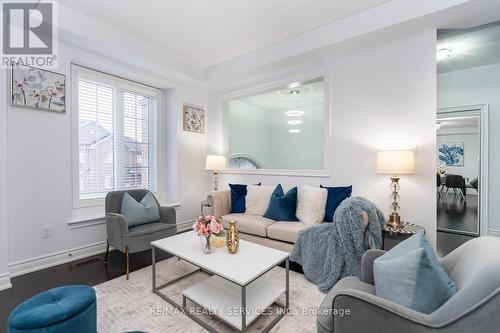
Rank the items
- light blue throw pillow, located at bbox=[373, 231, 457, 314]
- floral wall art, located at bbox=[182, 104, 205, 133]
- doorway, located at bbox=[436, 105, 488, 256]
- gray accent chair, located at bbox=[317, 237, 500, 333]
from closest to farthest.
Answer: gray accent chair, located at bbox=[317, 237, 500, 333], light blue throw pillow, located at bbox=[373, 231, 457, 314], doorway, located at bbox=[436, 105, 488, 256], floral wall art, located at bbox=[182, 104, 205, 133]

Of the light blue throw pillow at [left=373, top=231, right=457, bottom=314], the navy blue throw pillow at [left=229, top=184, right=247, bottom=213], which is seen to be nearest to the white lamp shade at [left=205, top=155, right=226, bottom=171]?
the navy blue throw pillow at [left=229, top=184, right=247, bottom=213]

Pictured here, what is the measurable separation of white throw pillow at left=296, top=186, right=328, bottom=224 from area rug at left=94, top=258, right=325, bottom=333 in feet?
2.28

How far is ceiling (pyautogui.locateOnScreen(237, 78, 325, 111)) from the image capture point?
4.81m

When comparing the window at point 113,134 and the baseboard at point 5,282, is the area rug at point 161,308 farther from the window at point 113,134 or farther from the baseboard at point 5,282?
the window at point 113,134

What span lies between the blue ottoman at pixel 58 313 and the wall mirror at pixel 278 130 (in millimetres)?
3499

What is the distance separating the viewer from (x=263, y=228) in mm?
2939

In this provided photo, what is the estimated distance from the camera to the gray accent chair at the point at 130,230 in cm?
257

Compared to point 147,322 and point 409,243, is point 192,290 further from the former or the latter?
point 409,243

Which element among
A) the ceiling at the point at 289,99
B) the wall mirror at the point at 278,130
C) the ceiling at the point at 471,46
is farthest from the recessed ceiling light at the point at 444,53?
the wall mirror at the point at 278,130

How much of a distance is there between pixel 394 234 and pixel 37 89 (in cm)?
428

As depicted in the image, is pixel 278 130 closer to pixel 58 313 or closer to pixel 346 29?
pixel 346 29

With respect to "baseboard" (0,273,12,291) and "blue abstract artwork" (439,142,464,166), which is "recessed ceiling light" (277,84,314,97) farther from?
"baseboard" (0,273,12,291)

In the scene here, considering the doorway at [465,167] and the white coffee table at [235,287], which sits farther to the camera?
the doorway at [465,167]

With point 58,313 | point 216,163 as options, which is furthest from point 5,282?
point 216,163
